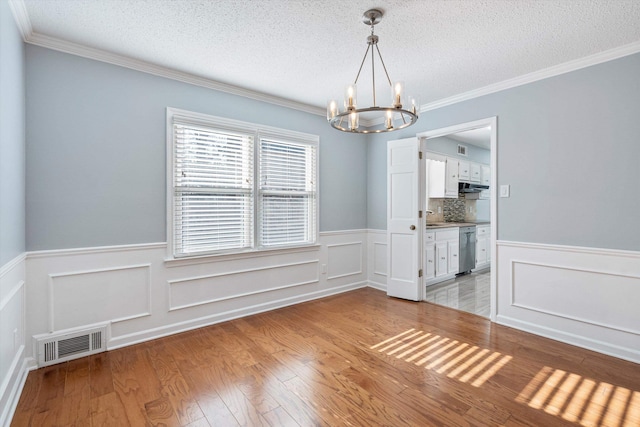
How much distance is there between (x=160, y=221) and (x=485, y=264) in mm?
5798

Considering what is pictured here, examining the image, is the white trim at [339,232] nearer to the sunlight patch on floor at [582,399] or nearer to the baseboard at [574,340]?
the baseboard at [574,340]

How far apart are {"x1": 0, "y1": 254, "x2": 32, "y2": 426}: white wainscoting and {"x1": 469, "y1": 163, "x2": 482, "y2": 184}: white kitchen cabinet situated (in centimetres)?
656

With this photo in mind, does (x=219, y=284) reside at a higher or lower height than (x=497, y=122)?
lower

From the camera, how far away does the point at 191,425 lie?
1.77 metres

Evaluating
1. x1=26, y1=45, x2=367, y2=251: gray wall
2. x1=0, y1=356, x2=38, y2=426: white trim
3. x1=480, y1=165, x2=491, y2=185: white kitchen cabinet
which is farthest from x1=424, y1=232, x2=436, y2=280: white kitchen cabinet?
x1=0, y1=356, x2=38, y2=426: white trim

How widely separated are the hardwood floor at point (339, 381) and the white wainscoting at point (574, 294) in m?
0.15

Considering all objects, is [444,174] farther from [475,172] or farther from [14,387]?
[14,387]

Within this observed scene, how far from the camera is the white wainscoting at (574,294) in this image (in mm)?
2559

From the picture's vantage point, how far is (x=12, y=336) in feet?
6.53

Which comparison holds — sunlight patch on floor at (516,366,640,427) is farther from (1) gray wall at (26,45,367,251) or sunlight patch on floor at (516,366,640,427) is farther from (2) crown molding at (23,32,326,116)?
(2) crown molding at (23,32,326,116)


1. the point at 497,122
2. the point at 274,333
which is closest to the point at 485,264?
the point at 497,122

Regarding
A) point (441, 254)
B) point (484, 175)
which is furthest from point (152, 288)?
point (484, 175)

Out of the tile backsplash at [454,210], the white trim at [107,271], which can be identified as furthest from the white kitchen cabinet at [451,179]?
the white trim at [107,271]

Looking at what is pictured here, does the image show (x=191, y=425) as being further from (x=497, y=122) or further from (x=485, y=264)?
(x=485, y=264)
